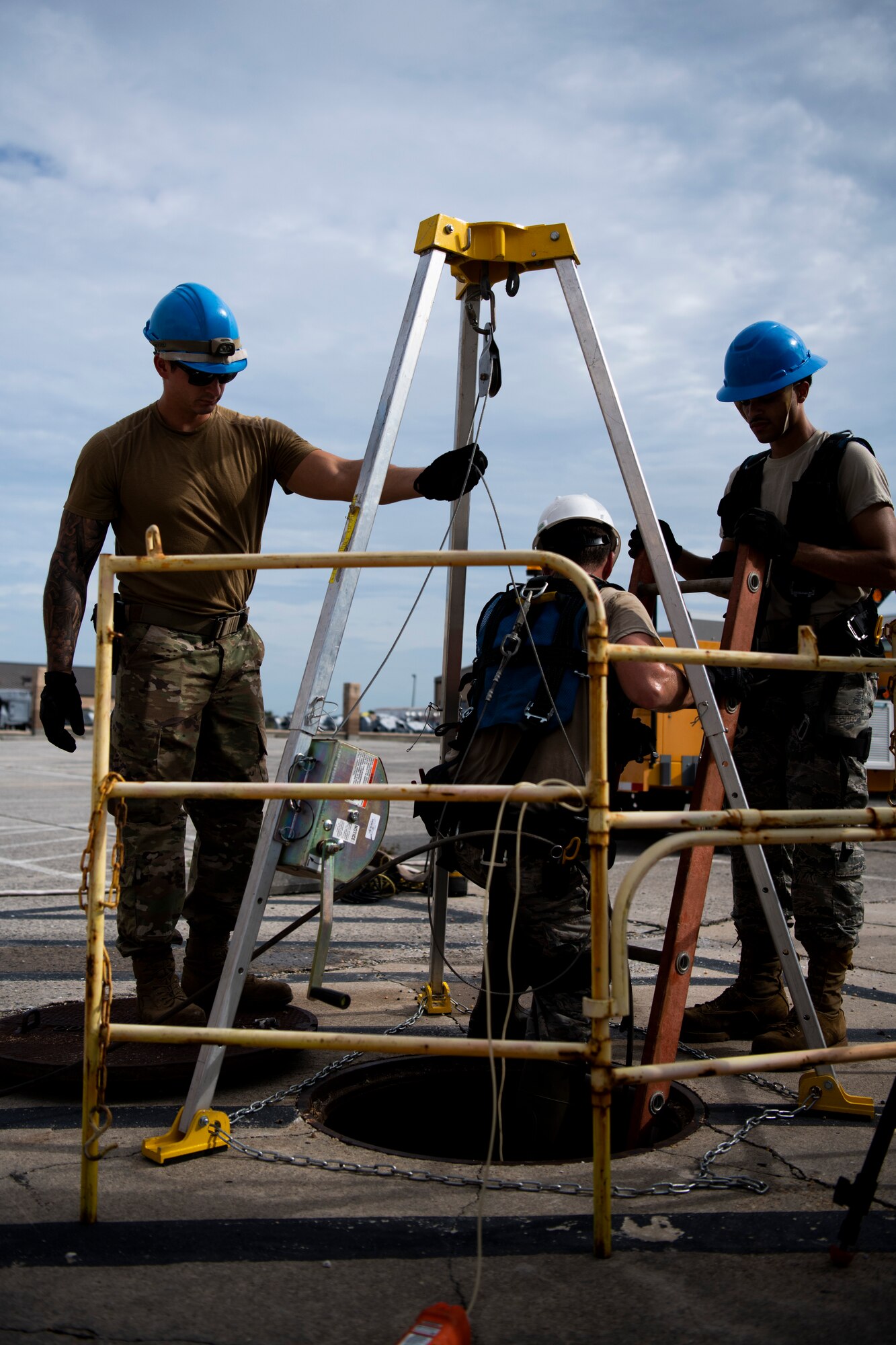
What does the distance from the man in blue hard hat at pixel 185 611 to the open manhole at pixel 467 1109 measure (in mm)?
581

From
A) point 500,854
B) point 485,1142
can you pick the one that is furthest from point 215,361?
point 485,1142

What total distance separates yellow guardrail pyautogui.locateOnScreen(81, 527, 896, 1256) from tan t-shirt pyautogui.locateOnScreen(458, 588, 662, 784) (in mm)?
619

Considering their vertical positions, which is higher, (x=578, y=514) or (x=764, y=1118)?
(x=578, y=514)

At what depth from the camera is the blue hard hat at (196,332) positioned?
139 inches

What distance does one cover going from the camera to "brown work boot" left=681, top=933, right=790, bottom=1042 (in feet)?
12.4

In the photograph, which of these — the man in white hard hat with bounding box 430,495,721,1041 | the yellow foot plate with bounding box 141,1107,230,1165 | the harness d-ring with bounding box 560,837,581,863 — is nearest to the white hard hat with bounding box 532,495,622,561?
the man in white hard hat with bounding box 430,495,721,1041

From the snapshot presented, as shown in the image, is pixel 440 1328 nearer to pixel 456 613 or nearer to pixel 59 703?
pixel 59 703

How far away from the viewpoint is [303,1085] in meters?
3.26

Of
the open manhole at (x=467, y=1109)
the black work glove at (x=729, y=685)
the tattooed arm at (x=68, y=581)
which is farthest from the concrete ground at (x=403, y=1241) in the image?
the tattooed arm at (x=68, y=581)

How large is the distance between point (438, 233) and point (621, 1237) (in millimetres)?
2721

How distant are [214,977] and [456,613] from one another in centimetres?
155

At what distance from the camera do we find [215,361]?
3.54m

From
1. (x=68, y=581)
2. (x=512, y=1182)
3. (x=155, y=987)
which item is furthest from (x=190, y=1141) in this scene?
(x=68, y=581)

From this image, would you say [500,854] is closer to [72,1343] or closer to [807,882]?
[807,882]
